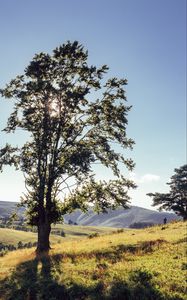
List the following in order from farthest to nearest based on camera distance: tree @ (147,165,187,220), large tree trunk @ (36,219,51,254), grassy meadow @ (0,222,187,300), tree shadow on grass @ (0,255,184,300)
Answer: tree @ (147,165,187,220), large tree trunk @ (36,219,51,254), grassy meadow @ (0,222,187,300), tree shadow on grass @ (0,255,184,300)

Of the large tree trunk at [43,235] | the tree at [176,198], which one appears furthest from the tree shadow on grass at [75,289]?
the tree at [176,198]

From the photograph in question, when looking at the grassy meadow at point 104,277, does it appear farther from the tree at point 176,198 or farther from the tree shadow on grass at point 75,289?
the tree at point 176,198

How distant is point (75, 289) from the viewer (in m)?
16.1

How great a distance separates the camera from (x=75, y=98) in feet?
105

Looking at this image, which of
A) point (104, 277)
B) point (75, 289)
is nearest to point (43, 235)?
point (104, 277)

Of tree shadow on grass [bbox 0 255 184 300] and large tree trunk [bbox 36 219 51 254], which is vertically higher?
large tree trunk [bbox 36 219 51 254]

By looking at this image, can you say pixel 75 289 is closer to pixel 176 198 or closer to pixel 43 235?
pixel 43 235

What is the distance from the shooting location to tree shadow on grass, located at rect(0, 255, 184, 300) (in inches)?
583

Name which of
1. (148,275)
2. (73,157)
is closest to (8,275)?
(148,275)

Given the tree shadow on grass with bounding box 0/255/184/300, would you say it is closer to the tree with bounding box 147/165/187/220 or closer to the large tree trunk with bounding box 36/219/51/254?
the large tree trunk with bounding box 36/219/51/254

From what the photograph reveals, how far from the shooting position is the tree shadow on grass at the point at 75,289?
1481 centimetres

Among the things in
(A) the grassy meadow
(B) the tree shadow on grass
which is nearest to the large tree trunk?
(A) the grassy meadow

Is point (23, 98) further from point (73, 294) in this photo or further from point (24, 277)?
point (73, 294)

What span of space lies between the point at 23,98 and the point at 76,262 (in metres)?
15.5
